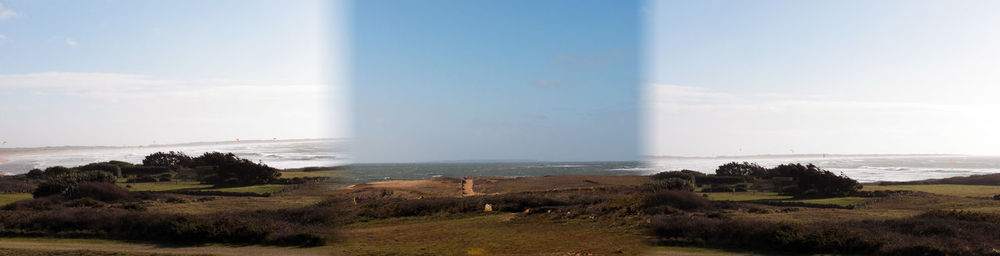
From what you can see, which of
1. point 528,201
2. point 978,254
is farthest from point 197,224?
point 978,254

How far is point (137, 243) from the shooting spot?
10.0m

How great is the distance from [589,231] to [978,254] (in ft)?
20.4

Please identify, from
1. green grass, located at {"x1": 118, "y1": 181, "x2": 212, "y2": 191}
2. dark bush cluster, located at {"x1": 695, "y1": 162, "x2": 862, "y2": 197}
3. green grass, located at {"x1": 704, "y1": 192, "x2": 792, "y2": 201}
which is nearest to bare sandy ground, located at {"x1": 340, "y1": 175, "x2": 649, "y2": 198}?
green grass, located at {"x1": 704, "y1": 192, "x2": 792, "y2": 201}

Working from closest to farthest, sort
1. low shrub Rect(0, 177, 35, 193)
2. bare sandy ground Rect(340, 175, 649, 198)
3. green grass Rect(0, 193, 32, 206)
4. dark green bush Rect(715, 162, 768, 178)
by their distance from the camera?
green grass Rect(0, 193, 32, 206) → low shrub Rect(0, 177, 35, 193) → bare sandy ground Rect(340, 175, 649, 198) → dark green bush Rect(715, 162, 768, 178)

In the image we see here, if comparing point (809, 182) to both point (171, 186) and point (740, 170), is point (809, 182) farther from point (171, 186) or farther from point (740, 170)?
point (171, 186)

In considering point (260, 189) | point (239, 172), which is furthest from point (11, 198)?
point (260, 189)

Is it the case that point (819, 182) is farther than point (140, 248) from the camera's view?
Yes

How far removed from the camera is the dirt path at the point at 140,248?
8.82m

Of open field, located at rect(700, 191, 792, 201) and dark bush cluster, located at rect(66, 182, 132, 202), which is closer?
dark bush cluster, located at rect(66, 182, 132, 202)

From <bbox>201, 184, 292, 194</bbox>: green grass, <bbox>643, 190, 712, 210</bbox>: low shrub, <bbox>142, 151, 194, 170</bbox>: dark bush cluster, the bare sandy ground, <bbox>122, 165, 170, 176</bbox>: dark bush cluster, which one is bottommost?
the bare sandy ground

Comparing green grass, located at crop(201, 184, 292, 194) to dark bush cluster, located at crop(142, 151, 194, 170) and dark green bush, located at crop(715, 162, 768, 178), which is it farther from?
dark green bush, located at crop(715, 162, 768, 178)

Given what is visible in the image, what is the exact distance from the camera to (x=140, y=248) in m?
9.45

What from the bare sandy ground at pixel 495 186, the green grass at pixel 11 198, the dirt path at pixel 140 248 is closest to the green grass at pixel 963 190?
the bare sandy ground at pixel 495 186

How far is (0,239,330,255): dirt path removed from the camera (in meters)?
8.82
